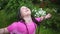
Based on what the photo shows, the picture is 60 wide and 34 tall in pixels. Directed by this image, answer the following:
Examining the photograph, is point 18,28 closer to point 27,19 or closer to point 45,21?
point 27,19

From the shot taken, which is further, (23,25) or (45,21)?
(45,21)

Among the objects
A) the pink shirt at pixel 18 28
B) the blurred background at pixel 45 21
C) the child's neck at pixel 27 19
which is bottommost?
the blurred background at pixel 45 21

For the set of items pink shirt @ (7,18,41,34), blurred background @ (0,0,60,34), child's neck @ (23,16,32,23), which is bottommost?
blurred background @ (0,0,60,34)

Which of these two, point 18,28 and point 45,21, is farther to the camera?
point 45,21

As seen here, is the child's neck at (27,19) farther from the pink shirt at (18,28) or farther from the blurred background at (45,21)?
the blurred background at (45,21)

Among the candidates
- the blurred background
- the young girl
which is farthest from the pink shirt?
the blurred background

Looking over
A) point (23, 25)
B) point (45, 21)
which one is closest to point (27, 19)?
point (23, 25)

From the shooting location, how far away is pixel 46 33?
4531 mm

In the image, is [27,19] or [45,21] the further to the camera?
[45,21]

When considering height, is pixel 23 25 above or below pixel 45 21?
above

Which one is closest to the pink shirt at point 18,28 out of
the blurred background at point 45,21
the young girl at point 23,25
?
the young girl at point 23,25

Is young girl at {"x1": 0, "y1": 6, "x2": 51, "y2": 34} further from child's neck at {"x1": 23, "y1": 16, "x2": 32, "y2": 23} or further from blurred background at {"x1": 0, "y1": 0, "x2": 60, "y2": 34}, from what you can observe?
blurred background at {"x1": 0, "y1": 0, "x2": 60, "y2": 34}

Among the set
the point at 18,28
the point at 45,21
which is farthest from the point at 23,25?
the point at 45,21

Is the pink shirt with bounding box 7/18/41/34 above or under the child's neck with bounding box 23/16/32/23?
under
